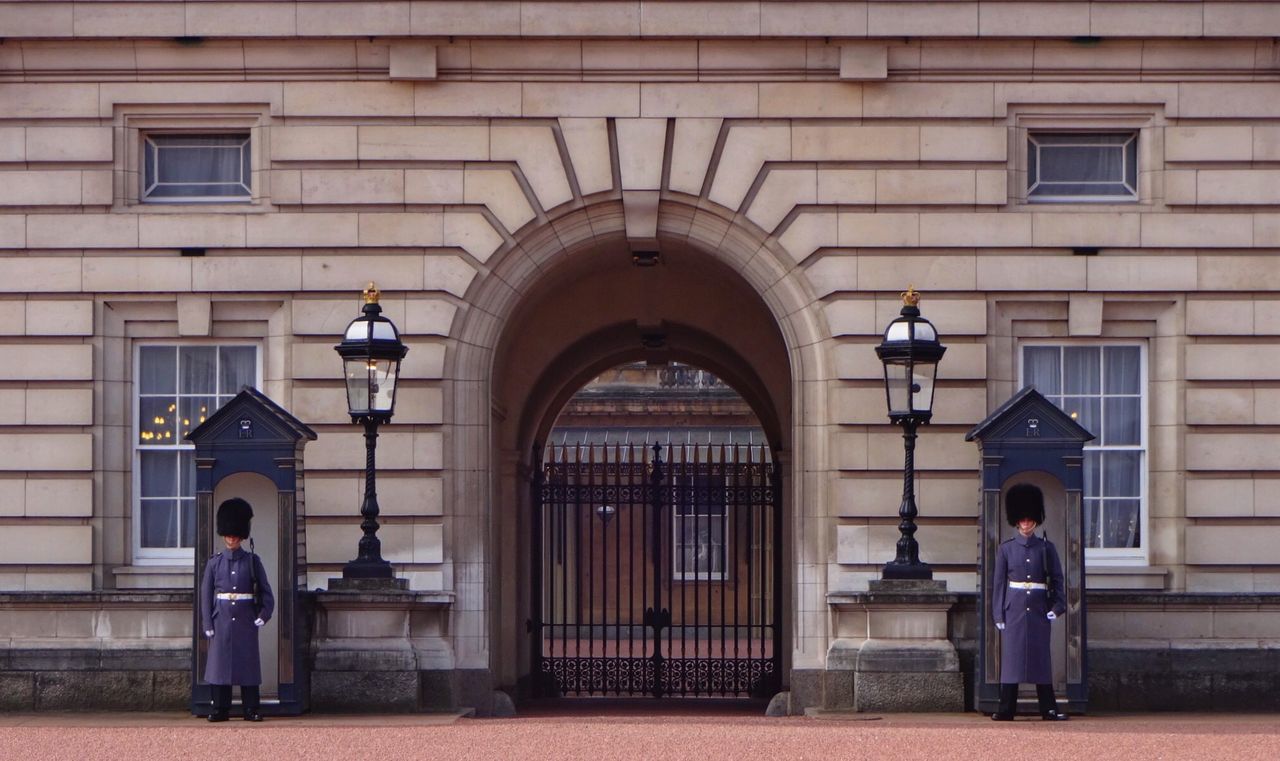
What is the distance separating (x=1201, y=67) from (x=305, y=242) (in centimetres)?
622

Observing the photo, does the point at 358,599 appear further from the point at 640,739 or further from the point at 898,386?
the point at 898,386

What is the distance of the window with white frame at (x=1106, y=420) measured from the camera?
15.8 metres

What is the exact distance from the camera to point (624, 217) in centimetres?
1571

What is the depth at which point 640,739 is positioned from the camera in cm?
1208

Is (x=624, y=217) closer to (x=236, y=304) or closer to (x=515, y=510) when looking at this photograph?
(x=236, y=304)

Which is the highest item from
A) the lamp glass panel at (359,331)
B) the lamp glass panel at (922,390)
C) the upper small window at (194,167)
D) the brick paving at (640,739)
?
the upper small window at (194,167)

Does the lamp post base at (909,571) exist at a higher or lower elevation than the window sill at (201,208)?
lower

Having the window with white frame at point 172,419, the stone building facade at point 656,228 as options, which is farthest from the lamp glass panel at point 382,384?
the window with white frame at point 172,419

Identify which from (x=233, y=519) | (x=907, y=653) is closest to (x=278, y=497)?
(x=233, y=519)

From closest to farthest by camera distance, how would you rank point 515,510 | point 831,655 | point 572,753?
point 572,753 < point 831,655 < point 515,510

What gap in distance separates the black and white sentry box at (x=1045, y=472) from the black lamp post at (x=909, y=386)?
399mm

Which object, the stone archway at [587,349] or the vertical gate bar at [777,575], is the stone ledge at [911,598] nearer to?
the stone archway at [587,349]

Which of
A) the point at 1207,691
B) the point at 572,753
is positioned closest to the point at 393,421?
the point at 572,753

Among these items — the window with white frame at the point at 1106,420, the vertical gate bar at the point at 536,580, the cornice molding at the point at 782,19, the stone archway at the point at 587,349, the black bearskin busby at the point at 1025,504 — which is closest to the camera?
the black bearskin busby at the point at 1025,504
